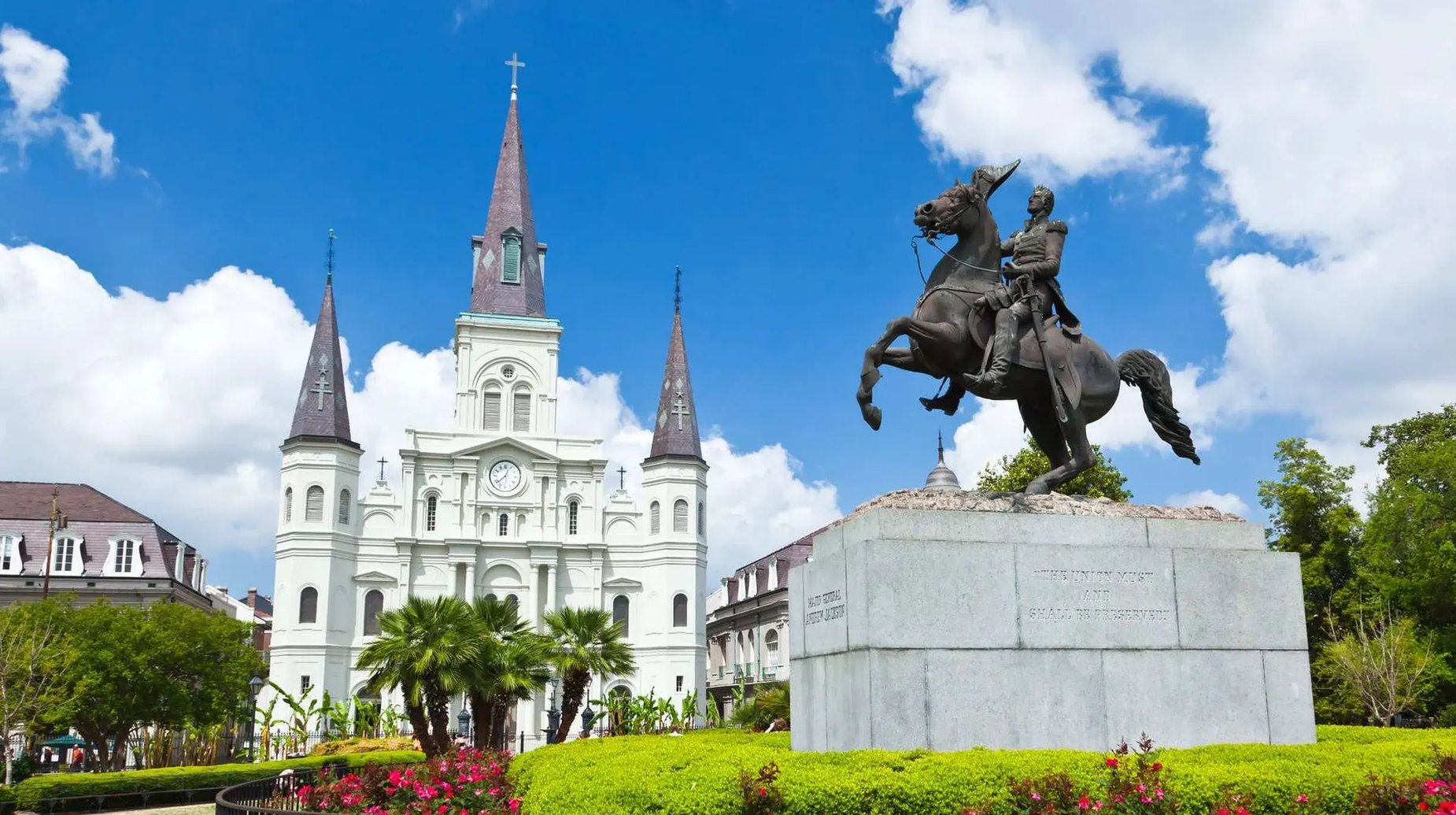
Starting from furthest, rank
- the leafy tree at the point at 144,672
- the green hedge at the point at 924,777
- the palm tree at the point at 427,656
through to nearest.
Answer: the leafy tree at the point at 144,672
the palm tree at the point at 427,656
the green hedge at the point at 924,777

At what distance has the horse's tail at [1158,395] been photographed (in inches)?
424

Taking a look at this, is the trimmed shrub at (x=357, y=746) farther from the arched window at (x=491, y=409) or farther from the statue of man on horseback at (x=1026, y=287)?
the statue of man on horseback at (x=1026, y=287)

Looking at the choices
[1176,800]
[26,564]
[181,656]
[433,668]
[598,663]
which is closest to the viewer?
[1176,800]

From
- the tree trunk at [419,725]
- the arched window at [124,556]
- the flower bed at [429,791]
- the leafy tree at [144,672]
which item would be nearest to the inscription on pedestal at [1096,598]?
the flower bed at [429,791]

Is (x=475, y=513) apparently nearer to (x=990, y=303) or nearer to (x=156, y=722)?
(x=156, y=722)

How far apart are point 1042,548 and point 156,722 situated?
37986mm

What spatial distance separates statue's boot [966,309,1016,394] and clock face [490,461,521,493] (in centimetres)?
5914

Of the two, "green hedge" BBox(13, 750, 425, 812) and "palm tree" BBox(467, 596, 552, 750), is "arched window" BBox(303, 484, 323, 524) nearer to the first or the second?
"palm tree" BBox(467, 596, 552, 750)

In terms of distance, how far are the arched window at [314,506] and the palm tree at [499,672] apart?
32554 millimetres

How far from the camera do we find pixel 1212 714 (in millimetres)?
9086

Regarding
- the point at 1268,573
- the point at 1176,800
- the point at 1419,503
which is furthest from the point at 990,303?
the point at 1419,503

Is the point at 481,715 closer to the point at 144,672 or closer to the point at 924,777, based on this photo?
the point at 144,672

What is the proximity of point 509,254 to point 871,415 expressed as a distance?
→ 65522mm

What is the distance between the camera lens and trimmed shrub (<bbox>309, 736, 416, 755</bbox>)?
133 ft
